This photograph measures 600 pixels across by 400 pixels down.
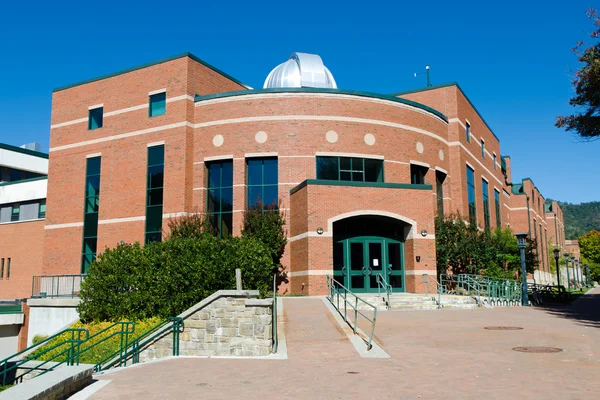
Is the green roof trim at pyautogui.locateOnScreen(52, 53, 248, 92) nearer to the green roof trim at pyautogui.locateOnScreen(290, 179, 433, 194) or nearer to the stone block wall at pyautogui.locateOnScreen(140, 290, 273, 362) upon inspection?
the green roof trim at pyautogui.locateOnScreen(290, 179, 433, 194)

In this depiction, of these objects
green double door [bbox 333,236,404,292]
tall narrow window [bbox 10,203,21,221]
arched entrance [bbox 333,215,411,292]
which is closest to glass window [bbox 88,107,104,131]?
tall narrow window [bbox 10,203,21,221]

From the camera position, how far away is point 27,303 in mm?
25078

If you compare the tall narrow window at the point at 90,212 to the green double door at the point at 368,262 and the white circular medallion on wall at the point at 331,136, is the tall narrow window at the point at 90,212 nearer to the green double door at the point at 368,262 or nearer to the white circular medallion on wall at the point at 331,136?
the white circular medallion on wall at the point at 331,136

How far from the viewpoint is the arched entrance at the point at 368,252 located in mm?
27219

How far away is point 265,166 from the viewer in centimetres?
2969

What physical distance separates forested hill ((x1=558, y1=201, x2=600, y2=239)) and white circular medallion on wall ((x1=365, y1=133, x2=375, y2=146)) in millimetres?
149597

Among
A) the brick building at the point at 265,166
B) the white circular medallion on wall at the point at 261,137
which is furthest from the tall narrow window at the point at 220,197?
the white circular medallion on wall at the point at 261,137

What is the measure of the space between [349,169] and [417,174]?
5242 mm

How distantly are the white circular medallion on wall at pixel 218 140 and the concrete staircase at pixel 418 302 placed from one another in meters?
11.8

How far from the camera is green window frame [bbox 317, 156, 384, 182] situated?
29344 millimetres

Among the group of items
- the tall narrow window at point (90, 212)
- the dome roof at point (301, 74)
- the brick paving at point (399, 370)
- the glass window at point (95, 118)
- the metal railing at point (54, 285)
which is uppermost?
the dome roof at point (301, 74)

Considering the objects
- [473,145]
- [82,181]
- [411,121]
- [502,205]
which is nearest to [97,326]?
[82,181]

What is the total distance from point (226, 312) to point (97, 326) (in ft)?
20.6

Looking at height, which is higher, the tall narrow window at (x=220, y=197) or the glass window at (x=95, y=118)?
the glass window at (x=95, y=118)
